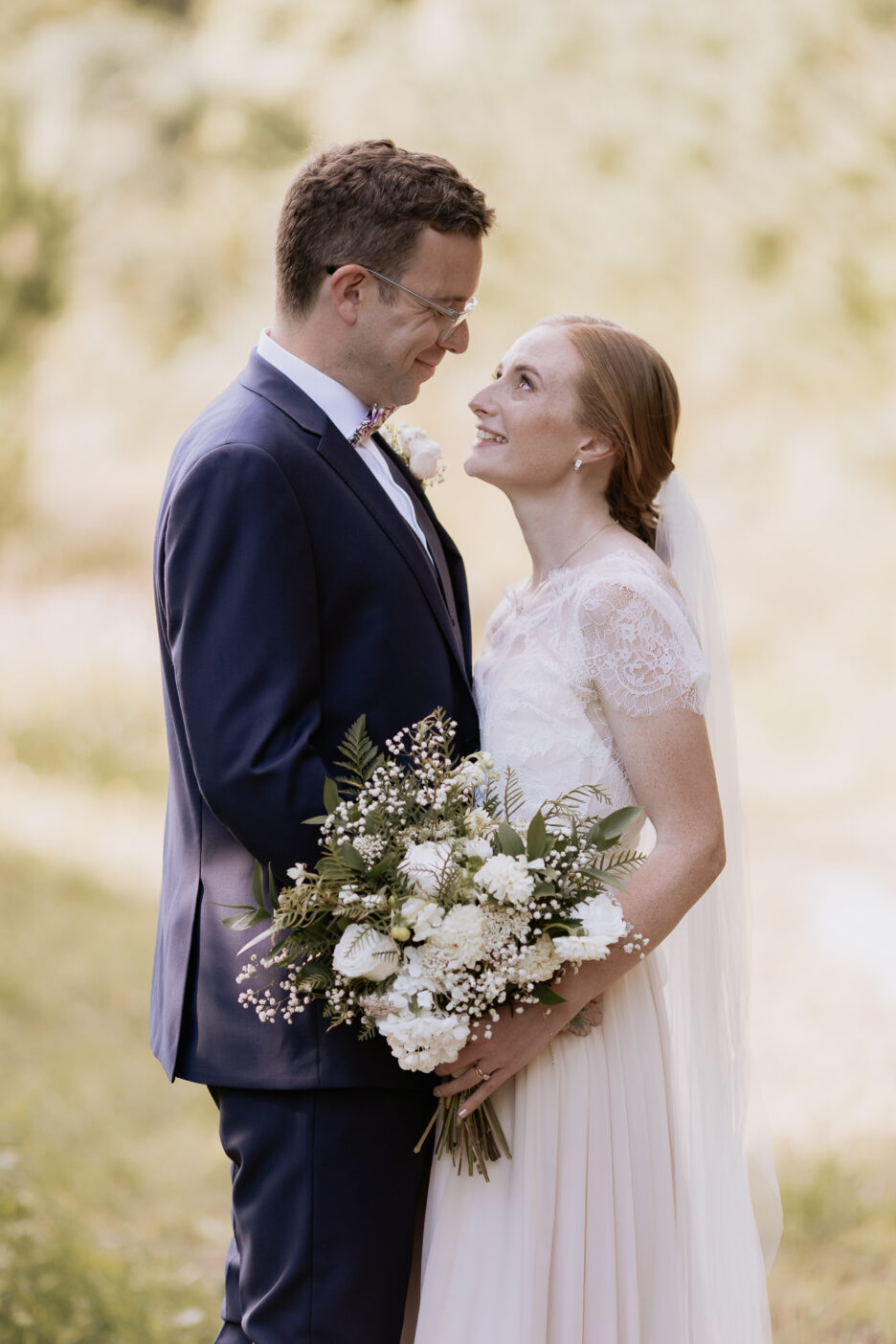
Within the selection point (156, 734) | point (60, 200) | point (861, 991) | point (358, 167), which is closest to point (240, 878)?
point (358, 167)

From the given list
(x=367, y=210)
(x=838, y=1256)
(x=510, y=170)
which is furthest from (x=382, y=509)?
(x=510, y=170)

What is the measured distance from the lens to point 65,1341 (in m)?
3.50

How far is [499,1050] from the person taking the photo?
2176mm

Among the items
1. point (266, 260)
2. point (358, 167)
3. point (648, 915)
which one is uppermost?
point (266, 260)

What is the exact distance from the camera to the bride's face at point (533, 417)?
2.58 m

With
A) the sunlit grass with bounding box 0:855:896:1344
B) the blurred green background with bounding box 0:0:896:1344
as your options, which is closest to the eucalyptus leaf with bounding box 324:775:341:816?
the sunlit grass with bounding box 0:855:896:1344

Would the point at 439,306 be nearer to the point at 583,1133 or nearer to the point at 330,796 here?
the point at 330,796

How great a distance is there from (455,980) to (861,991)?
434 cm

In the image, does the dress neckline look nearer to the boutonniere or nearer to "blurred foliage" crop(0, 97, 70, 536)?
the boutonniere

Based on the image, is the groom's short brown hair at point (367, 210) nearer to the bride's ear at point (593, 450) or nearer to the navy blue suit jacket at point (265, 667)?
the navy blue suit jacket at point (265, 667)

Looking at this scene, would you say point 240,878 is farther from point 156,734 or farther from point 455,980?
point 156,734

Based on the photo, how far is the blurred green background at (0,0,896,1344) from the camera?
7.09 m

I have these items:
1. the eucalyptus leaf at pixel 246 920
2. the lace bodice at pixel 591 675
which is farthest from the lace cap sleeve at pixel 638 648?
the eucalyptus leaf at pixel 246 920

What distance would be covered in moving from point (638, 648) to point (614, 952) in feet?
1.81
